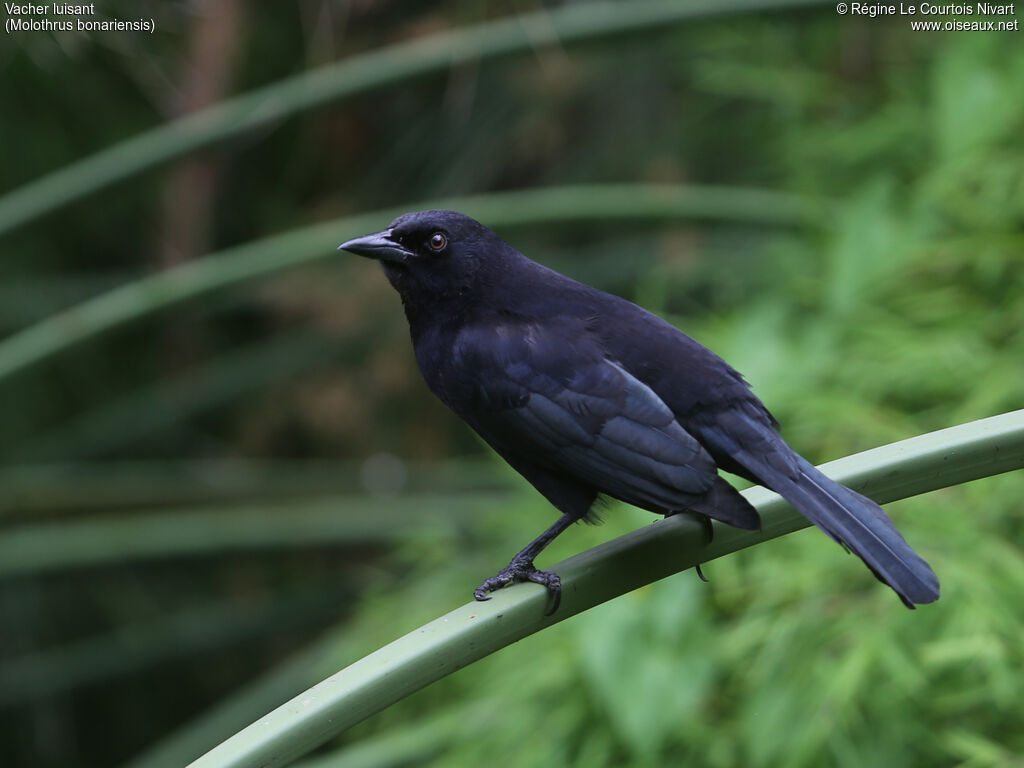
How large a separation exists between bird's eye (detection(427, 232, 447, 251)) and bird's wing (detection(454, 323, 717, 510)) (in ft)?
0.60

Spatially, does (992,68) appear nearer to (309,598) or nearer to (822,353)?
(822,353)

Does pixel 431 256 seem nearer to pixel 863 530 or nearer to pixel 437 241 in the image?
pixel 437 241

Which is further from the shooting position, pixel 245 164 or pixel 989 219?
pixel 245 164

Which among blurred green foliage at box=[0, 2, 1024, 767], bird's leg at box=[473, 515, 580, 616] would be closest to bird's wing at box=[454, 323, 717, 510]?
bird's leg at box=[473, 515, 580, 616]

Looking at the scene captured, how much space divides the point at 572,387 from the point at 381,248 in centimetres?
45

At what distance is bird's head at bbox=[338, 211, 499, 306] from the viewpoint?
6.87 ft

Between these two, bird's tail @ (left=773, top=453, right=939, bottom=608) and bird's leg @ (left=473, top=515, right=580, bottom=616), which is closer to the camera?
bird's tail @ (left=773, top=453, right=939, bottom=608)

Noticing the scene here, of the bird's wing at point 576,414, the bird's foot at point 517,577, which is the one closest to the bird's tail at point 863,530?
the bird's wing at point 576,414

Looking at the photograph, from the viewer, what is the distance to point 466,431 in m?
5.22

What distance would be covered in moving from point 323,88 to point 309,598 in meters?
2.08

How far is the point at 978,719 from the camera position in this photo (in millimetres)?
2436

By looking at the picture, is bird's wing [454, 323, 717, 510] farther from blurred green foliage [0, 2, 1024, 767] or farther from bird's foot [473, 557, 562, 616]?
blurred green foliage [0, 2, 1024, 767]

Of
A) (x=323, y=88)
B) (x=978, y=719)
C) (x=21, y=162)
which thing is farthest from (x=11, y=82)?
(x=978, y=719)

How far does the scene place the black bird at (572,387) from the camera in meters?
1.75
